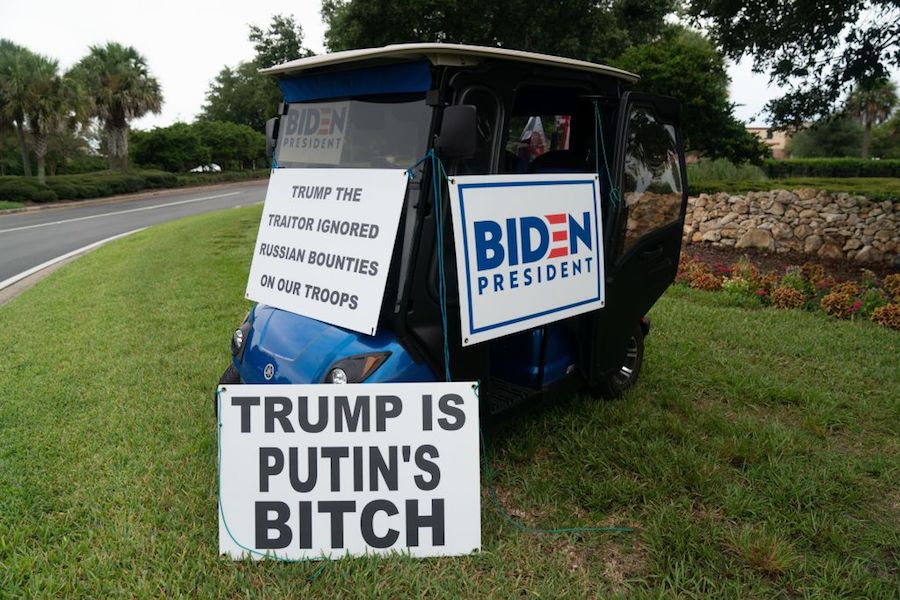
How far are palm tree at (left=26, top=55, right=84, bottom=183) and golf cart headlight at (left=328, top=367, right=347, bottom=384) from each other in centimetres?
2972

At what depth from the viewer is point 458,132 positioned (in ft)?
8.45

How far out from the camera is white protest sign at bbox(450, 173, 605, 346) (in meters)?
2.83

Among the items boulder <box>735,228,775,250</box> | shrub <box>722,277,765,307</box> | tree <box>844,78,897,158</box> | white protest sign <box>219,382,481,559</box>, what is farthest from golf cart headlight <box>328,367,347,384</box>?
tree <box>844,78,897,158</box>

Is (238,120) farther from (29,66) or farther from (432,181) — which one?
(432,181)

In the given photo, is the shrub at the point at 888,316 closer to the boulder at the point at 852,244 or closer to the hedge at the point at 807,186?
the boulder at the point at 852,244

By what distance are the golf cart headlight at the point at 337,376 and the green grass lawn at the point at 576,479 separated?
748mm

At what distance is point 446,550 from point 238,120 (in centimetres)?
6213

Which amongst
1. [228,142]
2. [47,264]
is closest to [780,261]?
[47,264]

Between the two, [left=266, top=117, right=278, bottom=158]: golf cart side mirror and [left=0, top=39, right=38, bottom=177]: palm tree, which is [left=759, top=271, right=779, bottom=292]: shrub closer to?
[left=266, top=117, right=278, bottom=158]: golf cart side mirror

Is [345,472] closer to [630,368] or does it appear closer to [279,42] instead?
[630,368]

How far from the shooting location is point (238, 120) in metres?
59.2

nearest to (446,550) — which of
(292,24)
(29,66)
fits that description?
(292,24)

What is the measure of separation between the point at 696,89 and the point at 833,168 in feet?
69.1

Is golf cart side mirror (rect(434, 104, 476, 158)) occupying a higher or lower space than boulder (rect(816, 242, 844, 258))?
higher
